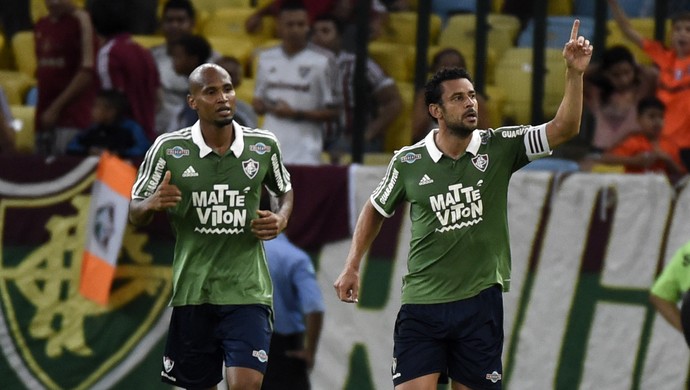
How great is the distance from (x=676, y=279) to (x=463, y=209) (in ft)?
8.04

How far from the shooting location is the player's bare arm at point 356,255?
798cm

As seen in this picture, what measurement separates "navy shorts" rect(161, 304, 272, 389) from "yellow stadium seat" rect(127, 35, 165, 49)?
4105 mm

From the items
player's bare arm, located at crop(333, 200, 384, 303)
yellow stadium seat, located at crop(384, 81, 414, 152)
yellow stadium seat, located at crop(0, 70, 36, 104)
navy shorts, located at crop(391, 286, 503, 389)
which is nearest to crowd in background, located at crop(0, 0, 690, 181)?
yellow stadium seat, located at crop(384, 81, 414, 152)

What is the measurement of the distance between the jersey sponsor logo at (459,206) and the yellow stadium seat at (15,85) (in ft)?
18.8

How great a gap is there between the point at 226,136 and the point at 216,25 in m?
4.67

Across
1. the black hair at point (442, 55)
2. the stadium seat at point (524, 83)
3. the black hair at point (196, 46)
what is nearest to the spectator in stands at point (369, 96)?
the black hair at point (442, 55)

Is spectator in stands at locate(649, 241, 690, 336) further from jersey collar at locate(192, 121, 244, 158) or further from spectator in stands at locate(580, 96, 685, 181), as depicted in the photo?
jersey collar at locate(192, 121, 244, 158)

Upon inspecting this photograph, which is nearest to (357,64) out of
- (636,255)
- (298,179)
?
(298,179)

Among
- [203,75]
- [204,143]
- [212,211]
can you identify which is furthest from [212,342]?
[203,75]

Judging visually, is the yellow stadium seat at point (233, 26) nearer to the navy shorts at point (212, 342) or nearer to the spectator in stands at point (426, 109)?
the spectator in stands at point (426, 109)

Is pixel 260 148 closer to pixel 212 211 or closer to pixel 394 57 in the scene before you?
pixel 212 211

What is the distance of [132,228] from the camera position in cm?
1162

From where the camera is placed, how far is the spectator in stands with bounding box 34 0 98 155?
11.9 meters

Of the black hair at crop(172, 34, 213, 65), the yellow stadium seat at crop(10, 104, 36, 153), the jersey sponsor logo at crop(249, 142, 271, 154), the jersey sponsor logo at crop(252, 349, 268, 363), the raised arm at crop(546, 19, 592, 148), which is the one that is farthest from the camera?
the yellow stadium seat at crop(10, 104, 36, 153)
